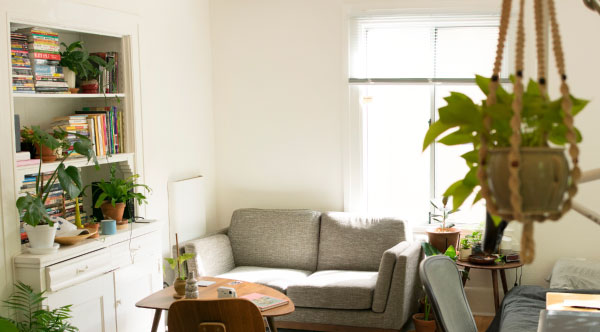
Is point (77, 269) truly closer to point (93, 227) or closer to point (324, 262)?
point (93, 227)

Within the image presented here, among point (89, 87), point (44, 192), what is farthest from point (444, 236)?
point (44, 192)

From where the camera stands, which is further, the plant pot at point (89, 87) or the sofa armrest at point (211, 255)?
the sofa armrest at point (211, 255)

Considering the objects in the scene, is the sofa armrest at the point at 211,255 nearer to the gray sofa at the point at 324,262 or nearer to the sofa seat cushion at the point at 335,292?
the gray sofa at the point at 324,262

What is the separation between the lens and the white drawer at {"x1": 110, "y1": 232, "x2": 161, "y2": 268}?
412 cm

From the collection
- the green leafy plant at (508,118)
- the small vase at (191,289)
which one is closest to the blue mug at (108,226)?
the small vase at (191,289)

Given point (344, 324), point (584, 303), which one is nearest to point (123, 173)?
point (344, 324)

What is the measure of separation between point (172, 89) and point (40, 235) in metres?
2.00

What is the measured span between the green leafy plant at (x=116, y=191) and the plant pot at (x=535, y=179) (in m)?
3.71

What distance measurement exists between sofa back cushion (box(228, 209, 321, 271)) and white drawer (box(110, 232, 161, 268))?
1.11 meters

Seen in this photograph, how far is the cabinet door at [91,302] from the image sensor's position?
12.1 ft

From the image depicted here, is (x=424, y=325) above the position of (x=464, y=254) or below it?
below

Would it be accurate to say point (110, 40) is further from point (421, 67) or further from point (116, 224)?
point (421, 67)

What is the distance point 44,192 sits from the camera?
152 inches

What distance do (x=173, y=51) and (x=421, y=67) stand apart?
1.98 meters
